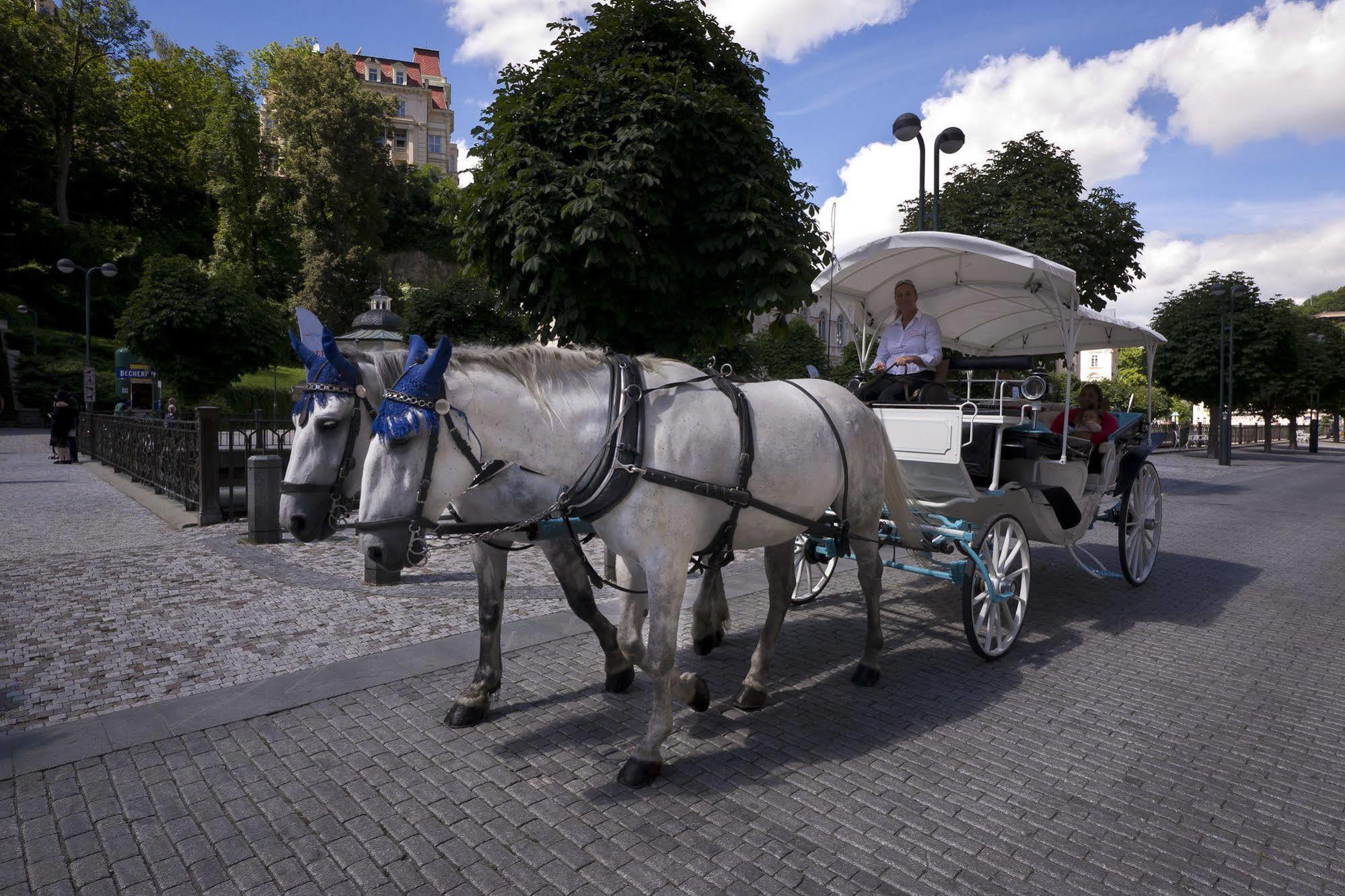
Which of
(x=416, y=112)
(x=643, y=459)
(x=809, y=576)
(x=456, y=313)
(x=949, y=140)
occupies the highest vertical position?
(x=416, y=112)

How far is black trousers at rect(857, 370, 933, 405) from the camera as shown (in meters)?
5.55

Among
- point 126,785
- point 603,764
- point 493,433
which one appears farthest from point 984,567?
point 126,785

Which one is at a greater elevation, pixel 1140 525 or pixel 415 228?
pixel 415 228

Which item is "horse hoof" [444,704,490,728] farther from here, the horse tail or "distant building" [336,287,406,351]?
"distant building" [336,287,406,351]

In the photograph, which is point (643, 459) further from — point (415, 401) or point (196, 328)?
point (196, 328)

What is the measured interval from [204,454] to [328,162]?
38.2 m

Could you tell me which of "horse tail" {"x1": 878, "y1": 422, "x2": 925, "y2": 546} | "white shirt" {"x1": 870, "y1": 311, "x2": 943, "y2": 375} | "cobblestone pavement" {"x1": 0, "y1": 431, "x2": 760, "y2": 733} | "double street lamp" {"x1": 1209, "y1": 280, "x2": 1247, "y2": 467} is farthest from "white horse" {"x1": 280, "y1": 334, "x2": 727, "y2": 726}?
"double street lamp" {"x1": 1209, "y1": 280, "x2": 1247, "y2": 467}

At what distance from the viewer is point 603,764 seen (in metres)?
3.38

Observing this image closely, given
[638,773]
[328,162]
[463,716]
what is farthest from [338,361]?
[328,162]

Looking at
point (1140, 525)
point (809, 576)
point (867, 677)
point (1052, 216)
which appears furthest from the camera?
point (1052, 216)

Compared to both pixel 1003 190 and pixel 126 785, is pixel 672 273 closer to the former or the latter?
pixel 126 785

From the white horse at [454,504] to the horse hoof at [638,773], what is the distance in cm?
96

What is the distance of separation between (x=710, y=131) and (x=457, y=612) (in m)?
4.12

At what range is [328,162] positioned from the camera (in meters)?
41.8
